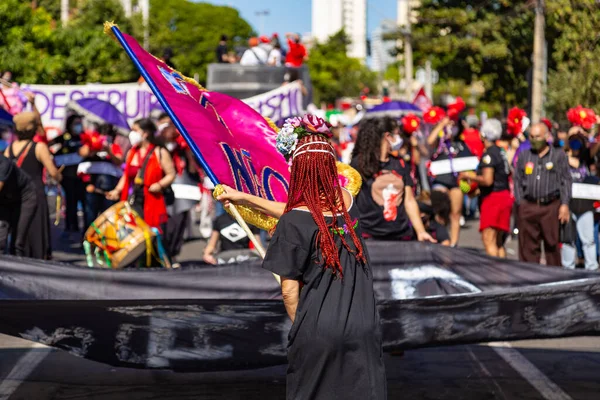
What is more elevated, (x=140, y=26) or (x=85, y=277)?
(x=140, y=26)

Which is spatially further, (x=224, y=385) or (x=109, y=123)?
(x=109, y=123)

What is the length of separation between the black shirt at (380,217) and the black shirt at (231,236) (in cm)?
328

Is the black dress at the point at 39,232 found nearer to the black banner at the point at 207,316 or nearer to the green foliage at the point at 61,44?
the black banner at the point at 207,316

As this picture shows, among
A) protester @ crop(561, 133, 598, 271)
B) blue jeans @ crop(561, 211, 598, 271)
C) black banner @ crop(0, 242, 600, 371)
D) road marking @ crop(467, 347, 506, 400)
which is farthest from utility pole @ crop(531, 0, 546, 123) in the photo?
black banner @ crop(0, 242, 600, 371)

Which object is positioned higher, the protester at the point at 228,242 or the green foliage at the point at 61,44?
the green foliage at the point at 61,44

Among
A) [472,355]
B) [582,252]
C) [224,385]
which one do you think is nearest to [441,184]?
[582,252]

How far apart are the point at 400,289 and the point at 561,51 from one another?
17457mm

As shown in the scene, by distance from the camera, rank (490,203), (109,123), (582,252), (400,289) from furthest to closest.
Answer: (109,123) → (582,252) → (490,203) → (400,289)

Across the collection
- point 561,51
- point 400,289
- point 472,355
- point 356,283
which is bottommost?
point 472,355

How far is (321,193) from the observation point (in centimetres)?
501

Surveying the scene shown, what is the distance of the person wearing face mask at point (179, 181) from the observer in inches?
515

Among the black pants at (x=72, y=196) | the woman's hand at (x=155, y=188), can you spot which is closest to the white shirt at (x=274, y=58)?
the black pants at (x=72, y=196)

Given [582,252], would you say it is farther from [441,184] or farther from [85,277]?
[85,277]

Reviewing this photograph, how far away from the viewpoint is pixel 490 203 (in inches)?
494
